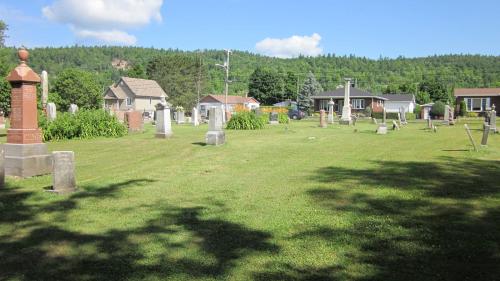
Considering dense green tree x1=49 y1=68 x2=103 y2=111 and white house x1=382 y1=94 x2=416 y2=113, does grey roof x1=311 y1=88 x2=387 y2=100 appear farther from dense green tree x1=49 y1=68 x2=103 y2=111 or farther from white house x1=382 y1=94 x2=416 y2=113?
dense green tree x1=49 y1=68 x2=103 y2=111

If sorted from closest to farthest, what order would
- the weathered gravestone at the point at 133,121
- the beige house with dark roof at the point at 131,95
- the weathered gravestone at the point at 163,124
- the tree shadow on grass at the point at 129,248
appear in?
the tree shadow on grass at the point at 129,248, the weathered gravestone at the point at 163,124, the weathered gravestone at the point at 133,121, the beige house with dark roof at the point at 131,95

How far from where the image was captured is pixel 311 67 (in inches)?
5256

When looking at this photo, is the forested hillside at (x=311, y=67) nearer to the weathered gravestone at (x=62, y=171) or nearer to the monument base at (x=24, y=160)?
the monument base at (x=24, y=160)

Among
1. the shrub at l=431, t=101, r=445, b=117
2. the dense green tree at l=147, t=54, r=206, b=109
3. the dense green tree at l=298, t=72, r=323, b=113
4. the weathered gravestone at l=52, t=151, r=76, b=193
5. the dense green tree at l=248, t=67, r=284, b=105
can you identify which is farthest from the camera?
the dense green tree at l=248, t=67, r=284, b=105

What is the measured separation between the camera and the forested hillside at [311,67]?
107 meters

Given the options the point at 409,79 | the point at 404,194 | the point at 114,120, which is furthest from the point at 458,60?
the point at 404,194

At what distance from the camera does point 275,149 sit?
14961 millimetres

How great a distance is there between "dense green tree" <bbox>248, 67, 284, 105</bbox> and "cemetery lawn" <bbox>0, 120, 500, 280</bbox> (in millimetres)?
98683

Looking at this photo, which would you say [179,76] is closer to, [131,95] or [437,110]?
[131,95]

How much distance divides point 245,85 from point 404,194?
119 m

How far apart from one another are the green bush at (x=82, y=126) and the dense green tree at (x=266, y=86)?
286ft

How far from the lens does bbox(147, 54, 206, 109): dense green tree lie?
290 ft

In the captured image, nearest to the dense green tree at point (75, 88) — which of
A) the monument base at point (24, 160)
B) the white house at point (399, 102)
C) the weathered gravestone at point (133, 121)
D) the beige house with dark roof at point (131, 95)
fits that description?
the beige house with dark roof at point (131, 95)

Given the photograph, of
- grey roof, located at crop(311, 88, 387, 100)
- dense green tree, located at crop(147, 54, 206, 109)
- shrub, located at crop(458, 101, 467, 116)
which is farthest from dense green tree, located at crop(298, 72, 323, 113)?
shrub, located at crop(458, 101, 467, 116)
